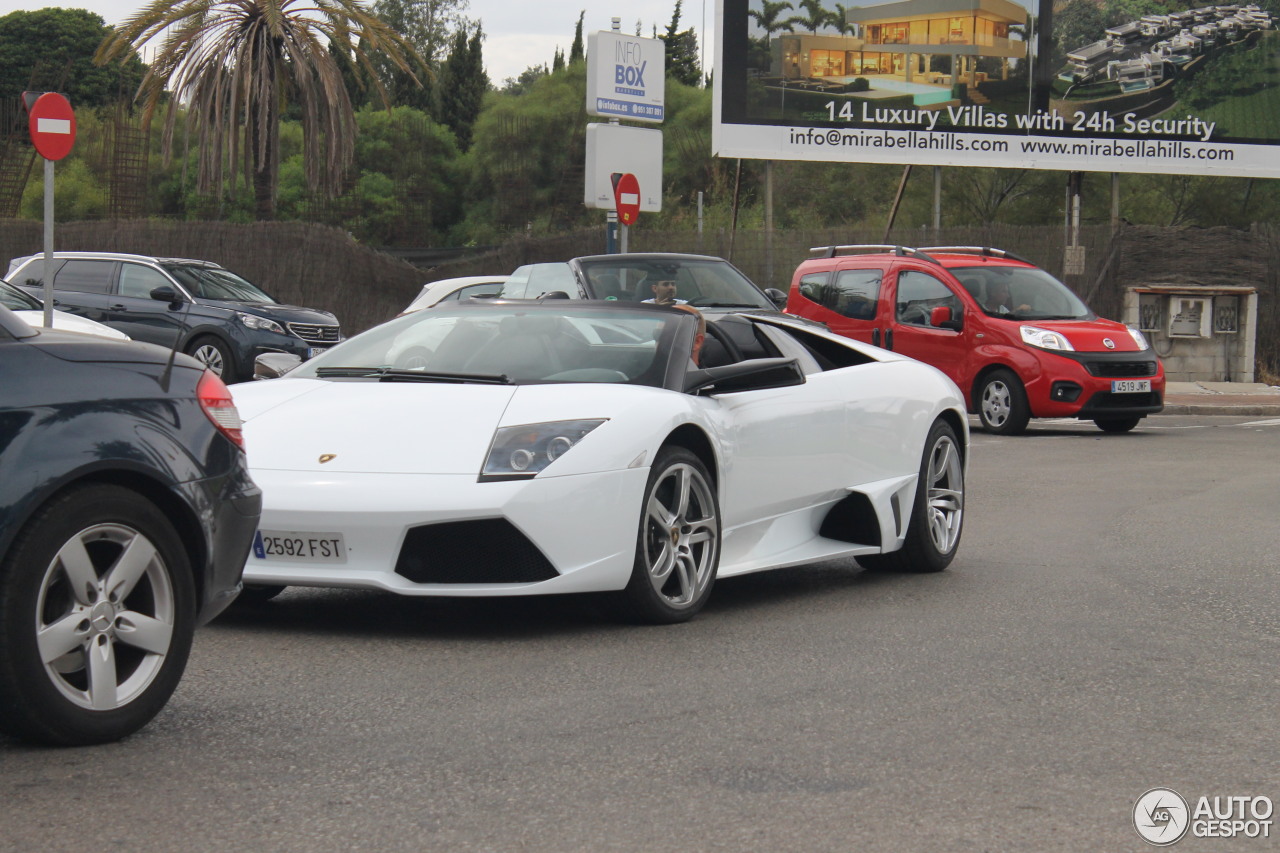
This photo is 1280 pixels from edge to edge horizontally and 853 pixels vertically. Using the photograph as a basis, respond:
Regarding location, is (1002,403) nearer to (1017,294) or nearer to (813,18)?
(1017,294)

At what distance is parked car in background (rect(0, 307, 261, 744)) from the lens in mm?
4082

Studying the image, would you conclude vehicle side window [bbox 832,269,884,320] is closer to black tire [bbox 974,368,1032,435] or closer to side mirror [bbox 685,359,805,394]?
black tire [bbox 974,368,1032,435]

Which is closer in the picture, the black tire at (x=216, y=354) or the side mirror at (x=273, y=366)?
the side mirror at (x=273, y=366)

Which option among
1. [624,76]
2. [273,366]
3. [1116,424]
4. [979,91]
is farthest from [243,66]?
[273,366]

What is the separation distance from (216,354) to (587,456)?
1512 cm

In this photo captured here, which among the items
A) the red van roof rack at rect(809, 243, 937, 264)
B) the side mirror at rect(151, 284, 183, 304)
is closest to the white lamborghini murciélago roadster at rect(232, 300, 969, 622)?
the red van roof rack at rect(809, 243, 937, 264)

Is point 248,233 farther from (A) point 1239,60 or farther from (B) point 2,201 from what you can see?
(A) point 1239,60

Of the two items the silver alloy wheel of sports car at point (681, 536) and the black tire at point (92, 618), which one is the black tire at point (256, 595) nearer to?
the silver alloy wheel of sports car at point (681, 536)

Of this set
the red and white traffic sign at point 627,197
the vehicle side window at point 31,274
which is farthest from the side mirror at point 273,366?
the vehicle side window at point 31,274

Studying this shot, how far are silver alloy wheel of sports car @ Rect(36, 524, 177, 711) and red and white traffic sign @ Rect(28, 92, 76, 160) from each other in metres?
11.3

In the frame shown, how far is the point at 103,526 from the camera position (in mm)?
4273

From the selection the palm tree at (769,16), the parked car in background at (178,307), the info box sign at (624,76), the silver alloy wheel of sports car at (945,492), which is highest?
the palm tree at (769,16)

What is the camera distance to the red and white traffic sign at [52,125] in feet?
48.4

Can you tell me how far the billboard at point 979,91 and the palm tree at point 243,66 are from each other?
22.1 ft
